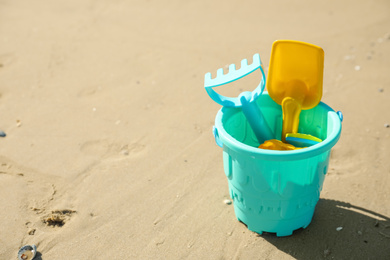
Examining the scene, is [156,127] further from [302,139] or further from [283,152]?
[283,152]

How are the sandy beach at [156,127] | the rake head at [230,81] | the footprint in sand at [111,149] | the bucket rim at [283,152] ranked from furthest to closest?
the footprint in sand at [111,149] < the sandy beach at [156,127] < the rake head at [230,81] < the bucket rim at [283,152]

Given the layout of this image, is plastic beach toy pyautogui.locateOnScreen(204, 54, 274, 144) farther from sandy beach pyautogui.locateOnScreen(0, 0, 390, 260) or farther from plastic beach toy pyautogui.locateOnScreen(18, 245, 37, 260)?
plastic beach toy pyautogui.locateOnScreen(18, 245, 37, 260)

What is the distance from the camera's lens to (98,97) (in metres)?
3.13

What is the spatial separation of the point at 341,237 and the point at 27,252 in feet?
4.53

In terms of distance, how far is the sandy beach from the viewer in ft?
6.84

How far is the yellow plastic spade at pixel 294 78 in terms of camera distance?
197 centimetres

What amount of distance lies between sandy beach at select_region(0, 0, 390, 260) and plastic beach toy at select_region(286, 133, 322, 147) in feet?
1.26

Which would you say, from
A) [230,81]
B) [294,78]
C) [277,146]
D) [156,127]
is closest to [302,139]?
[277,146]

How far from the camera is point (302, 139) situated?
2012 millimetres

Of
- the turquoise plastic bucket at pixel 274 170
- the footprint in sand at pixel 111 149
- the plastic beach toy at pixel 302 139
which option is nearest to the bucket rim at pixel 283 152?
the turquoise plastic bucket at pixel 274 170

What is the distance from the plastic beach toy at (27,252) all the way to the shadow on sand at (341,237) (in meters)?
1.01

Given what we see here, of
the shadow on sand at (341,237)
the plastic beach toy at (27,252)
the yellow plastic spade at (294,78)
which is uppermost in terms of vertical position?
the yellow plastic spade at (294,78)

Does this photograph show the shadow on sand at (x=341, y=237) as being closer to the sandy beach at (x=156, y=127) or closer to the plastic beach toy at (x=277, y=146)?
the sandy beach at (x=156, y=127)

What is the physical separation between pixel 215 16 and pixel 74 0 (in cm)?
142
